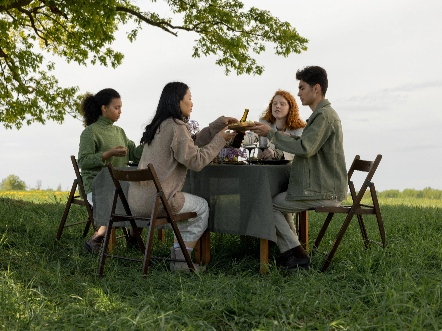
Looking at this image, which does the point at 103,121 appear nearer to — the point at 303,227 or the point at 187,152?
the point at 187,152

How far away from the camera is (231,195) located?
4227 mm

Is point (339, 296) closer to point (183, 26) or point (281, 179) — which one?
point (281, 179)

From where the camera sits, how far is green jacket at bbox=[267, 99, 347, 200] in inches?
152

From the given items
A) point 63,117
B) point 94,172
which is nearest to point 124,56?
point 63,117

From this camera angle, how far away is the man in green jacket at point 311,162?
3.88 meters

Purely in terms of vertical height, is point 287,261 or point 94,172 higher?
point 94,172

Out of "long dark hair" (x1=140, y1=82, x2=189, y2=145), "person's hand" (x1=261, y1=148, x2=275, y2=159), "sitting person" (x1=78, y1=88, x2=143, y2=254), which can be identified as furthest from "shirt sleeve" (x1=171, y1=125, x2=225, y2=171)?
"sitting person" (x1=78, y1=88, x2=143, y2=254)

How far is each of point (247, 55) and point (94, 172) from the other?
593 centimetres

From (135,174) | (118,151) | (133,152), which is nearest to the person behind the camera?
(135,174)

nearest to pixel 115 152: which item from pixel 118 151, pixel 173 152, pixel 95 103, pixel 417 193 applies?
pixel 118 151

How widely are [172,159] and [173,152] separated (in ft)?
0.20

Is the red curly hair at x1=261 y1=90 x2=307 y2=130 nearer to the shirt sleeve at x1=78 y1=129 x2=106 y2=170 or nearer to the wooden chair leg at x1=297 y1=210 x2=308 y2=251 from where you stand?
the wooden chair leg at x1=297 y1=210 x2=308 y2=251

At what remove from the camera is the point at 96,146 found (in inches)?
209

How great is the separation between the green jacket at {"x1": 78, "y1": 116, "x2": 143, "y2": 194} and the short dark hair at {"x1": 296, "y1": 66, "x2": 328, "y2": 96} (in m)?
2.44
